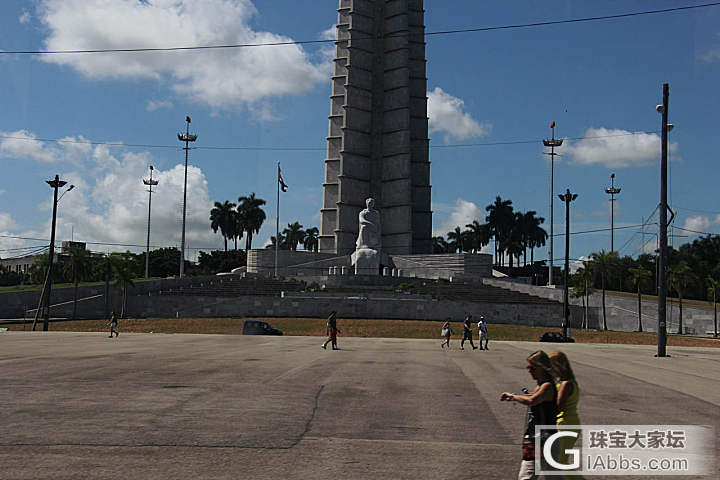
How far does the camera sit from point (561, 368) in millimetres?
5609

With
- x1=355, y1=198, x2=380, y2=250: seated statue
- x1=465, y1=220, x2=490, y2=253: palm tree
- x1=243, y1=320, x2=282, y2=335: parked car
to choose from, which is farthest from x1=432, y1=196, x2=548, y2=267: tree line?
x1=243, y1=320, x2=282, y2=335: parked car

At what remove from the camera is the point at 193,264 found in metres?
115

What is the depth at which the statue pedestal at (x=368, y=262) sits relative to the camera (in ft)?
238

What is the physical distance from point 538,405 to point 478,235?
375 ft

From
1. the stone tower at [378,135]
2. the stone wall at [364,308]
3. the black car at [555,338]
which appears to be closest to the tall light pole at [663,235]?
the black car at [555,338]

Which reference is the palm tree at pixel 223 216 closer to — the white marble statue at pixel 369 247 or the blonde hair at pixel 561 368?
the white marble statue at pixel 369 247

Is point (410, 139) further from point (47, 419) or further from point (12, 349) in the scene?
point (47, 419)

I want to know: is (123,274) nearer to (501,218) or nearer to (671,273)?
(671,273)

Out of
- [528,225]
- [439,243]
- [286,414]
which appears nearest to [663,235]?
[286,414]

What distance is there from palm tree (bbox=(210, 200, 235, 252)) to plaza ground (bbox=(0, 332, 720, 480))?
297ft

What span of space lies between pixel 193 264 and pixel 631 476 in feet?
371

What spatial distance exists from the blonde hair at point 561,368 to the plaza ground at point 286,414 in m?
1.65

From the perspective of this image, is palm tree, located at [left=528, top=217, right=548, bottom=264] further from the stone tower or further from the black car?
the black car

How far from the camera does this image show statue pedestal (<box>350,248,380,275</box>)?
72688 mm
